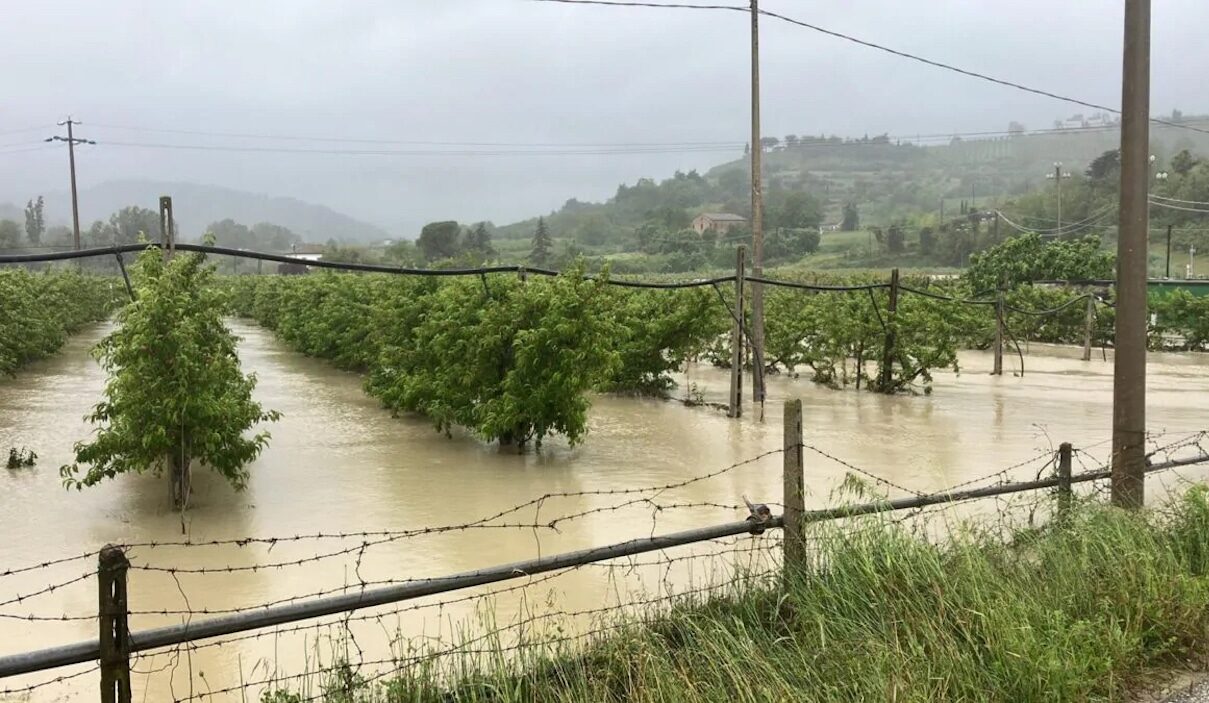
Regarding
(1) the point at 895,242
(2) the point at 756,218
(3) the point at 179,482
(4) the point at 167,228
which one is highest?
(1) the point at 895,242

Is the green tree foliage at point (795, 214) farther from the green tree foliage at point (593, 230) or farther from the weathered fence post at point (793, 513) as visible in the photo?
the weathered fence post at point (793, 513)

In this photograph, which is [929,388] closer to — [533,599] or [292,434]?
[292,434]

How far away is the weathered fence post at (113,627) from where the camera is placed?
3.18 metres

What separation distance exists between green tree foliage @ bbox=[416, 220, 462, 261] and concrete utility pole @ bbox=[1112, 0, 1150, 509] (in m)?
64.0

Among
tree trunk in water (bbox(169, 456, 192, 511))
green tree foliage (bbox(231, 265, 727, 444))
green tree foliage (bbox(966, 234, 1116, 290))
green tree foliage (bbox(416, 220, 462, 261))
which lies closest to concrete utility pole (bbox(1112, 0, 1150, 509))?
green tree foliage (bbox(231, 265, 727, 444))

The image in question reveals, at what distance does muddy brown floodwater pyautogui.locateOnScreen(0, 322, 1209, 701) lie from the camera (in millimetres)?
5992

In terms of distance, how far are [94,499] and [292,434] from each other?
14.8 feet

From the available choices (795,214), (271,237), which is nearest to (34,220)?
(271,237)

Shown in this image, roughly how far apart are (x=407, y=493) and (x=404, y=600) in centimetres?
594

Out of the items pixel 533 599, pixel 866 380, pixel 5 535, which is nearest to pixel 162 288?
pixel 5 535

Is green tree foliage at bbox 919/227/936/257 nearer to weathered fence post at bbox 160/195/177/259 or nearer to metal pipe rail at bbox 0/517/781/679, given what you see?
weathered fence post at bbox 160/195/177/259

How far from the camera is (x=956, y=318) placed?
21.6 meters

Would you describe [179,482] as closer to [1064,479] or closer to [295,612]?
[295,612]

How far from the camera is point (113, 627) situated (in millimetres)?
3225
